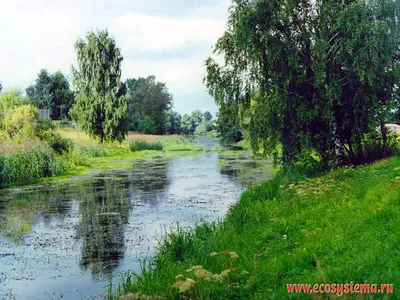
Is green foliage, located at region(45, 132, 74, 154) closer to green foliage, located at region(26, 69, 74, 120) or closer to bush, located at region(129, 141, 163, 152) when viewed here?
bush, located at region(129, 141, 163, 152)

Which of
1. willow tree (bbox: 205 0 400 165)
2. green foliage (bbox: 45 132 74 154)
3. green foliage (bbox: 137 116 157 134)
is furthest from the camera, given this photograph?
green foliage (bbox: 137 116 157 134)

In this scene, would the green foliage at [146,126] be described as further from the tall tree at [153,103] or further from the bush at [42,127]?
the bush at [42,127]

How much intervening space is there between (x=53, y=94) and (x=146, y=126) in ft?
59.7

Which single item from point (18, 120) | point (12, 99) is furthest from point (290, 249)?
point (12, 99)

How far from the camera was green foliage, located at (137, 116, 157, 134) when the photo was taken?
Answer: 85.2 m

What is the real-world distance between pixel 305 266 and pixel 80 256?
6328mm

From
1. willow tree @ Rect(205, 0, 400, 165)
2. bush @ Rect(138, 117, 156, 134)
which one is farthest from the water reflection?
bush @ Rect(138, 117, 156, 134)

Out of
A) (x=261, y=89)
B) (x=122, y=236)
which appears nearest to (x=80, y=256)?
(x=122, y=236)

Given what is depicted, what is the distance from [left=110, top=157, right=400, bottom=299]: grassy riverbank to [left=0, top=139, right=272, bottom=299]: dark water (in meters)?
1.43

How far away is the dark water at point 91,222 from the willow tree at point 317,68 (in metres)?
4.09

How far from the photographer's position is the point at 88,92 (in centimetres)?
5131

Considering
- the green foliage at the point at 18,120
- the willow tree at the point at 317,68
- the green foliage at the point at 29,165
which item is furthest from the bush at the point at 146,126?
the willow tree at the point at 317,68

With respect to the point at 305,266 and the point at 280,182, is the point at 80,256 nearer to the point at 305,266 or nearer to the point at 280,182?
the point at 305,266

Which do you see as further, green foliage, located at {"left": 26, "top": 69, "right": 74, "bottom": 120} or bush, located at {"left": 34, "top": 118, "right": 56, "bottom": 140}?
green foliage, located at {"left": 26, "top": 69, "right": 74, "bottom": 120}
